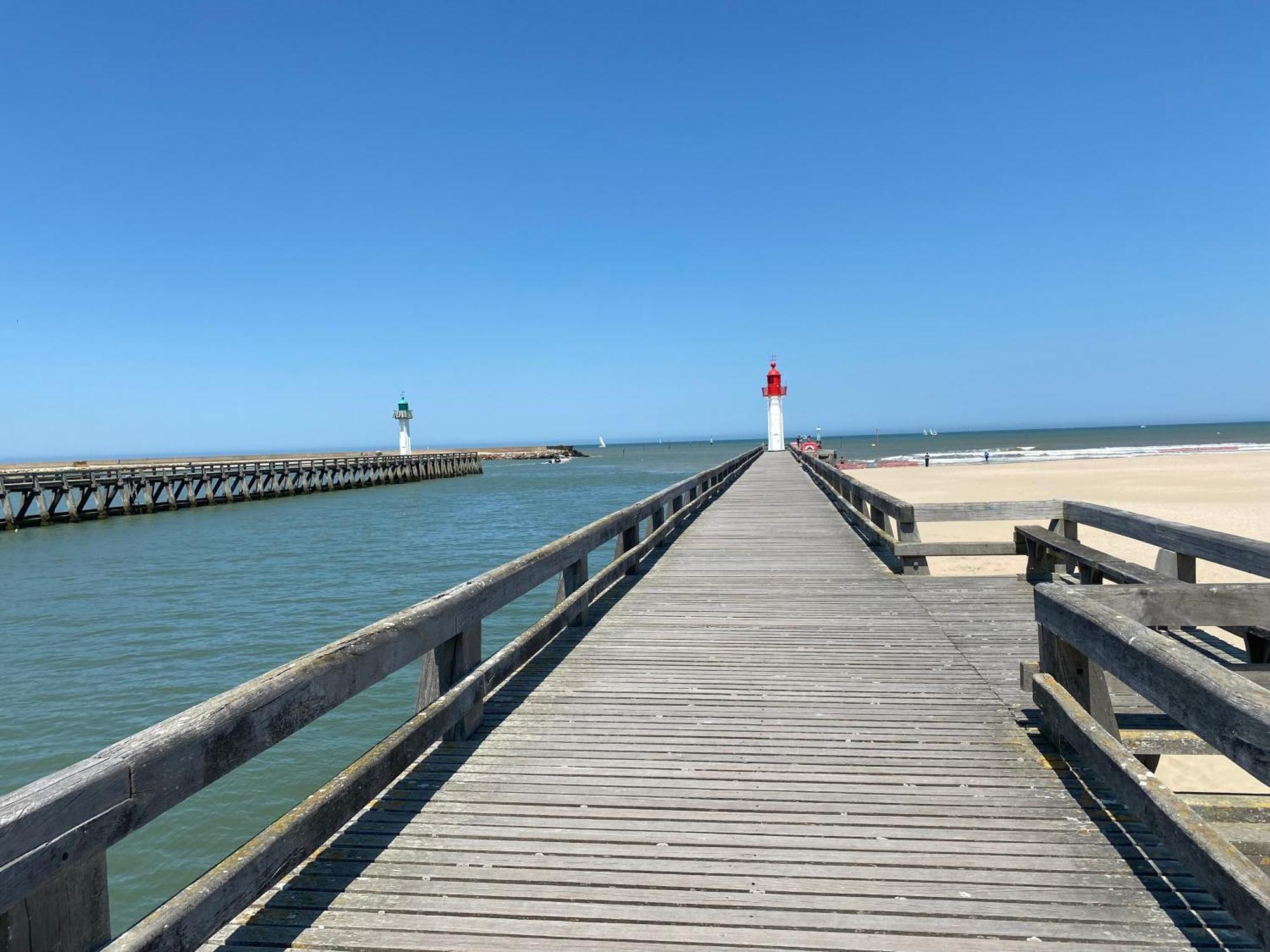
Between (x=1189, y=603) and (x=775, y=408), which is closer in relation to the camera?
(x=1189, y=603)

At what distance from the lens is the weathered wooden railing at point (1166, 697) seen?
2.10 m

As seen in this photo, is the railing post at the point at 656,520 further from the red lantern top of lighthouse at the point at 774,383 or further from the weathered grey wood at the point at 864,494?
the red lantern top of lighthouse at the point at 774,383

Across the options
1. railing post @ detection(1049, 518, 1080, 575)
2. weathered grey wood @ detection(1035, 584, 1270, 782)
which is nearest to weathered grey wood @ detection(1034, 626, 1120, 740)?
weathered grey wood @ detection(1035, 584, 1270, 782)

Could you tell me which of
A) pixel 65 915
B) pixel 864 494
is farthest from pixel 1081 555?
pixel 65 915

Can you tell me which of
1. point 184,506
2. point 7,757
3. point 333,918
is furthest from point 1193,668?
point 184,506

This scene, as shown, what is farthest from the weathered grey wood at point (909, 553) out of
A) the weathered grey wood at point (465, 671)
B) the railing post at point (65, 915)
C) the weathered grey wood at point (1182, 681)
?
the railing post at point (65, 915)

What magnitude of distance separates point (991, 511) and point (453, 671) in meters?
5.98

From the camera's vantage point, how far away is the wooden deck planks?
2.36m

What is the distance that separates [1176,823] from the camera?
Answer: 2436 millimetres

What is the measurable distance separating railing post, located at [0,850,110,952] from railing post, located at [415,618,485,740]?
6.30 feet

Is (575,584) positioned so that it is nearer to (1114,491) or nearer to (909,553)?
(909,553)

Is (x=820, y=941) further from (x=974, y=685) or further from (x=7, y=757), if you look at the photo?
(x=7, y=757)

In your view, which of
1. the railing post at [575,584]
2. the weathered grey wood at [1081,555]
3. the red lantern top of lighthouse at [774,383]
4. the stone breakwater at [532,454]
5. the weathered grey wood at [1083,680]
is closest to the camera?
the weathered grey wood at [1083,680]

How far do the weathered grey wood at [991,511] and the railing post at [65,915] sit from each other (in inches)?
280
